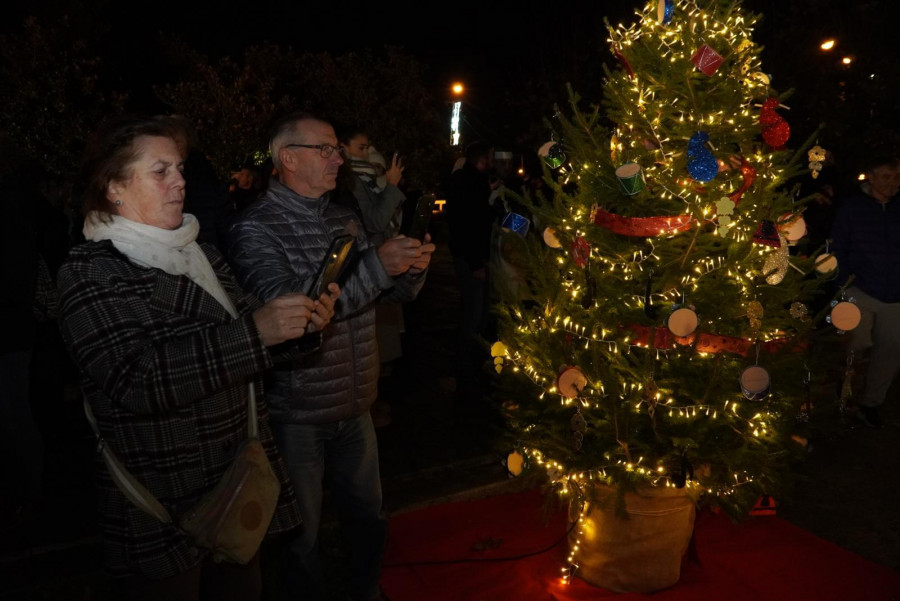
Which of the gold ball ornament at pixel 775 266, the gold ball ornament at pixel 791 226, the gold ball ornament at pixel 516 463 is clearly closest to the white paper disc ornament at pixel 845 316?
the gold ball ornament at pixel 791 226

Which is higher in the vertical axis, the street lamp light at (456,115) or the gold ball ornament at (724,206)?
the street lamp light at (456,115)

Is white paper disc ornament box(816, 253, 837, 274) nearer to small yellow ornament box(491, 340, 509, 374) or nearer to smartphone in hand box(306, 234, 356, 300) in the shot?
small yellow ornament box(491, 340, 509, 374)

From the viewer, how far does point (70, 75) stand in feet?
72.4

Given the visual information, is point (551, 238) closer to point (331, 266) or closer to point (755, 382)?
point (755, 382)

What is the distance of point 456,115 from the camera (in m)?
37.3

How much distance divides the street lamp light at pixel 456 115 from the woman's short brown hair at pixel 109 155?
31.0 metres

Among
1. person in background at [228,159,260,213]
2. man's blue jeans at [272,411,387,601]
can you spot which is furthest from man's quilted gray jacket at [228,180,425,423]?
person in background at [228,159,260,213]

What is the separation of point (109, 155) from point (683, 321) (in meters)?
2.37

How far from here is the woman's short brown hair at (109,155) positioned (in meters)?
2.34

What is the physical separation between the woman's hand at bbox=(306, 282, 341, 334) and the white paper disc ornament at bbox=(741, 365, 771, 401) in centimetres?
192

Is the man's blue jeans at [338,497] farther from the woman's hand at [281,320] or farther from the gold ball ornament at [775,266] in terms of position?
the gold ball ornament at [775,266]

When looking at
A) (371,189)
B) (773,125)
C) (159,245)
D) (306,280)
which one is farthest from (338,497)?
(371,189)

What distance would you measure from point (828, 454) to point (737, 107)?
3460 mm

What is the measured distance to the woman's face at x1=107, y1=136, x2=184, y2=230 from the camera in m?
2.34
